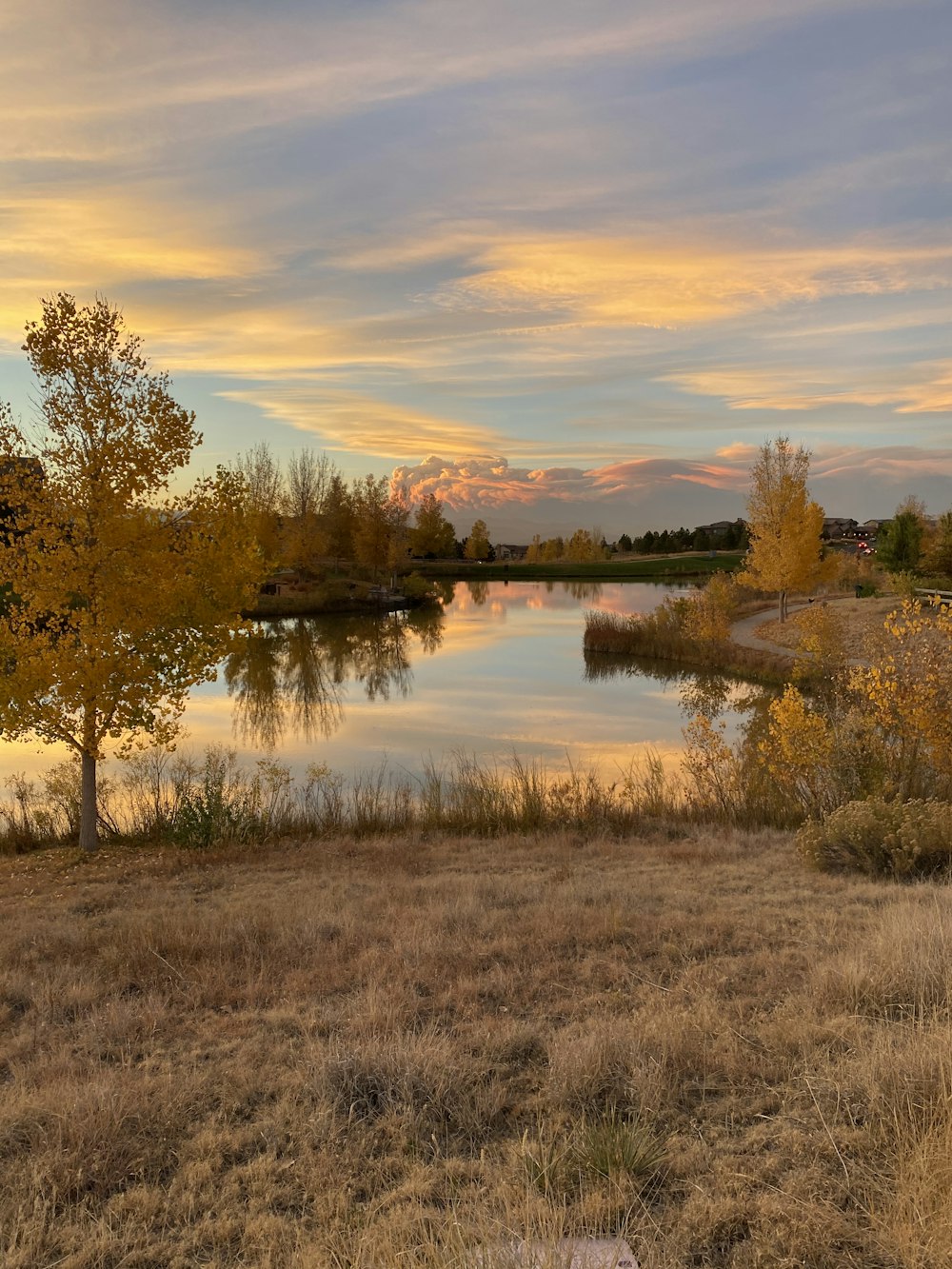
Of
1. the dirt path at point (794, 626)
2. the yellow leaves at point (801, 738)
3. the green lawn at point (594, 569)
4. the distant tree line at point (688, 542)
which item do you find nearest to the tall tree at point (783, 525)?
the dirt path at point (794, 626)

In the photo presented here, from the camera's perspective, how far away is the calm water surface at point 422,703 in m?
17.7

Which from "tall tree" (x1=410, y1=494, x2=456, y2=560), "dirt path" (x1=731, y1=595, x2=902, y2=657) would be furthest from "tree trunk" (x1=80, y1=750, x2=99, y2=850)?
"tall tree" (x1=410, y1=494, x2=456, y2=560)

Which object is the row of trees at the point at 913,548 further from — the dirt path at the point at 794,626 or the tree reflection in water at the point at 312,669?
the tree reflection in water at the point at 312,669

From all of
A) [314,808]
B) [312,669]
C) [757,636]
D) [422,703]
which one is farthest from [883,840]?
[757,636]

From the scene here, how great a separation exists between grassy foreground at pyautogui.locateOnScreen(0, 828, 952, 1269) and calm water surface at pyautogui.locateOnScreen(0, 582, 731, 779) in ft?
25.9

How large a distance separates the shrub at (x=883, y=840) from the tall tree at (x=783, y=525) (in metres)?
24.9

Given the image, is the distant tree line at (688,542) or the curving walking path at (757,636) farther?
the distant tree line at (688,542)

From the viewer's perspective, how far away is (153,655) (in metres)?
10.2

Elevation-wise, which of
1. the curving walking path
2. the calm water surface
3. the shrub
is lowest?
the calm water surface

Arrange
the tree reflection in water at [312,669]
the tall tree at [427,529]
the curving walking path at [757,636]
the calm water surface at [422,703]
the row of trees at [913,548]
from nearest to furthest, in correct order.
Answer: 1. the calm water surface at [422,703]
2. the tree reflection in water at [312,669]
3. the curving walking path at [757,636]
4. the row of trees at [913,548]
5. the tall tree at [427,529]

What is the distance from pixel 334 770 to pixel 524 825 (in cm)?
575

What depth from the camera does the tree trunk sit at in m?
10.5

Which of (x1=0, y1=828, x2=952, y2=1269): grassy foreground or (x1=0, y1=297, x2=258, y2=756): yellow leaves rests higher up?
(x1=0, y1=297, x2=258, y2=756): yellow leaves

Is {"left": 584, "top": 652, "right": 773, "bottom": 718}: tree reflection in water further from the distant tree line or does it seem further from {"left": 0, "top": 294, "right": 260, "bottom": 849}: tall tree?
the distant tree line
